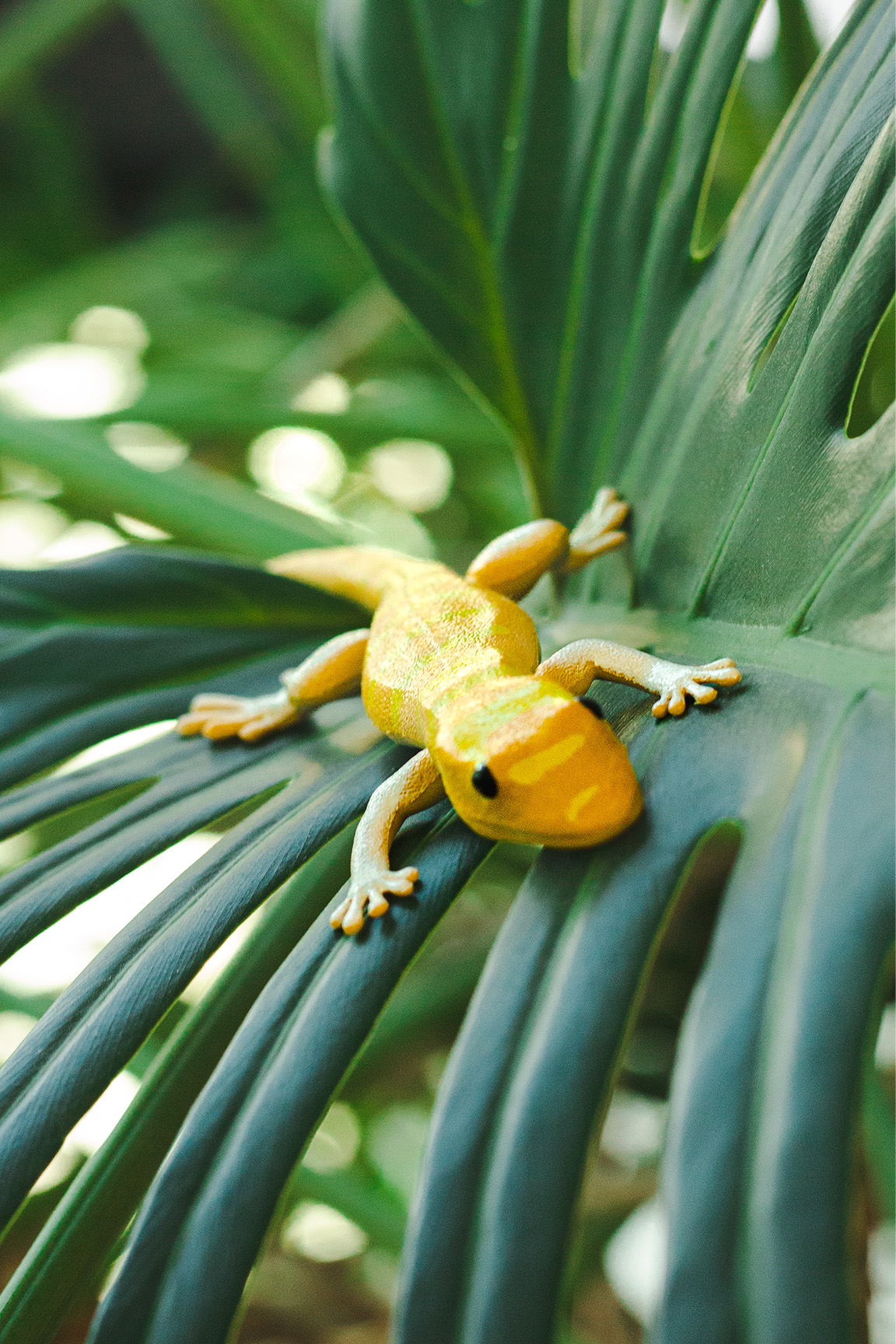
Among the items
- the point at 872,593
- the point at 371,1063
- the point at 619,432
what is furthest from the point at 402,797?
the point at 371,1063

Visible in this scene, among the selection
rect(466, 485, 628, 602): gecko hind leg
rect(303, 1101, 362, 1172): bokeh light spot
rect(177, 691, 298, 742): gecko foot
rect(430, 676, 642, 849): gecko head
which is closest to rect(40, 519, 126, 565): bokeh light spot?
rect(177, 691, 298, 742): gecko foot

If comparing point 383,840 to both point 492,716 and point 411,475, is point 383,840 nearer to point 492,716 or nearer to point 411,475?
point 492,716

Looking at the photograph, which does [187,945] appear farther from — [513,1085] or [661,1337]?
[661,1337]

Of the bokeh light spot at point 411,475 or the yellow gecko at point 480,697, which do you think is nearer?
the yellow gecko at point 480,697

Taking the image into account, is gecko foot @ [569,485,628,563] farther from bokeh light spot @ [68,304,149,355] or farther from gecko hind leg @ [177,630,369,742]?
bokeh light spot @ [68,304,149,355]

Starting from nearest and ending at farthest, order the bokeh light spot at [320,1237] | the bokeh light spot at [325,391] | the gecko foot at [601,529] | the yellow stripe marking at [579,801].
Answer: the yellow stripe marking at [579,801] → the gecko foot at [601,529] → the bokeh light spot at [320,1237] → the bokeh light spot at [325,391]

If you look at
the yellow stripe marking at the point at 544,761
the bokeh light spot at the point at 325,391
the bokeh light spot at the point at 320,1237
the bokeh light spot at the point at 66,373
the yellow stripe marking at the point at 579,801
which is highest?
the bokeh light spot at the point at 66,373

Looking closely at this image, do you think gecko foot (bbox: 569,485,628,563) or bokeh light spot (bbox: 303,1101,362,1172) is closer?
gecko foot (bbox: 569,485,628,563)

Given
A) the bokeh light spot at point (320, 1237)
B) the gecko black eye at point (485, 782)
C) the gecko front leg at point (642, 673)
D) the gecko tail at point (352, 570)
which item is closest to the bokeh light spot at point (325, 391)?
the gecko tail at point (352, 570)

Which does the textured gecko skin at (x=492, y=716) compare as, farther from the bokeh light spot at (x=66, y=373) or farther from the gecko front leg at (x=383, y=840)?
the bokeh light spot at (x=66, y=373)
